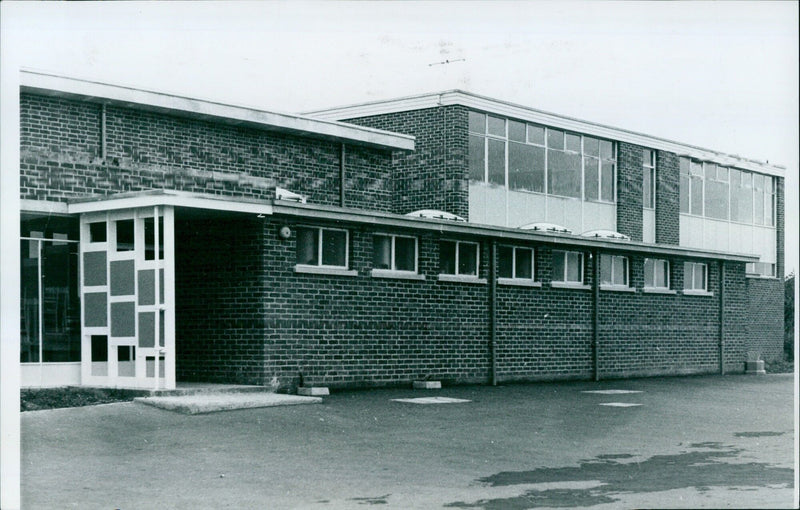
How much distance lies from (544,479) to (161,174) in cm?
1066

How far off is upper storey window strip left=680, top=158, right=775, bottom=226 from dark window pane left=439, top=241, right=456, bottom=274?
14.4 m

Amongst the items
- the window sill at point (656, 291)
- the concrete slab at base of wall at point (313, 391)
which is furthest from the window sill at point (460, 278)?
the window sill at point (656, 291)

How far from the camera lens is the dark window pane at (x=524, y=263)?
897 inches

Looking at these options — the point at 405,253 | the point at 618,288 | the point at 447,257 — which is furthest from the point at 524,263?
the point at 405,253

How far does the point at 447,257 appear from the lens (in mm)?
20969

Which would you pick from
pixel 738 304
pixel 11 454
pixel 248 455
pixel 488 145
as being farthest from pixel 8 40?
pixel 738 304

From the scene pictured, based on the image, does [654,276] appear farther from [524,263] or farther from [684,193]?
[684,193]

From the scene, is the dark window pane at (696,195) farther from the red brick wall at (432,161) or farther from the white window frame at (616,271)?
the red brick wall at (432,161)

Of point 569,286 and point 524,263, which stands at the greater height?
point 524,263

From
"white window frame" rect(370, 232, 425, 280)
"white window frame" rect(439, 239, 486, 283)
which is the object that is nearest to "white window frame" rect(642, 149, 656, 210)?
"white window frame" rect(439, 239, 486, 283)

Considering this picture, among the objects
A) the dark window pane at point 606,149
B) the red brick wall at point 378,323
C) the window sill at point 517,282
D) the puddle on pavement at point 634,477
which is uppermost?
the dark window pane at point 606,149

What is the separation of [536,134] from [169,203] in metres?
15.1

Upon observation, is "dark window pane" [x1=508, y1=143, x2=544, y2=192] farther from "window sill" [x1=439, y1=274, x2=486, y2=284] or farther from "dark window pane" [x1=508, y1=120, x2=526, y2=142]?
"window sill" [x1=439, y1=274, x2=486, y2=284]

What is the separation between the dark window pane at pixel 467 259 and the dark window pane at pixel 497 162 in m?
6.00
